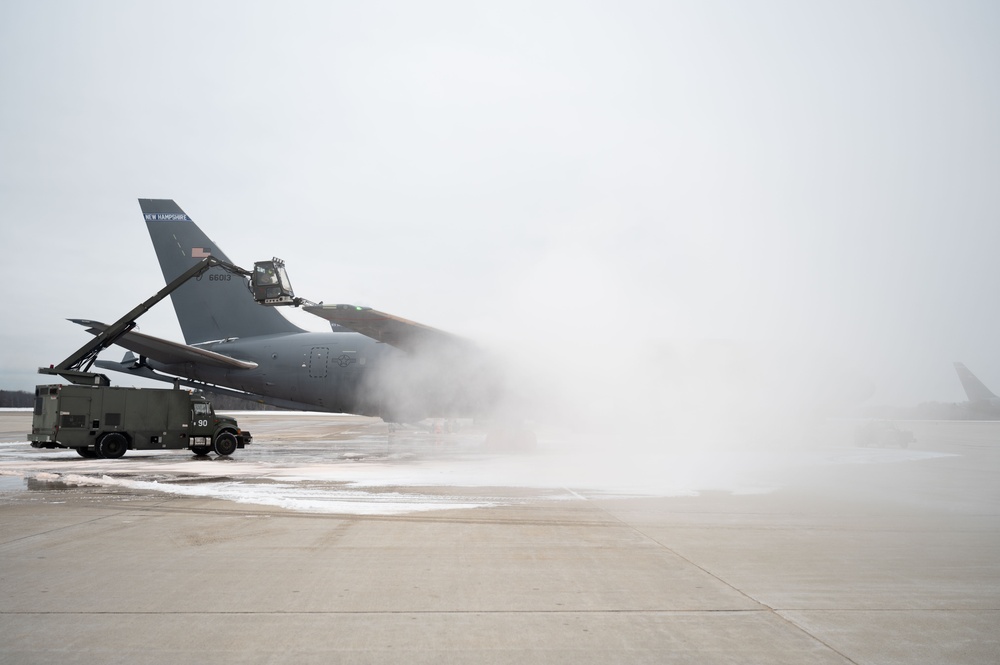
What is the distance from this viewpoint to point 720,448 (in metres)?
24.6

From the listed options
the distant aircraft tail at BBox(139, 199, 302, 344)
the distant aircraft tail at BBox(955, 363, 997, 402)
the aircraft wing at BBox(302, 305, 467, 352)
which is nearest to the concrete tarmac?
the aircraft wing at BBox(302, 305, 467, 352)

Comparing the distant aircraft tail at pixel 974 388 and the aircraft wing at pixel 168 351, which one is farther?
the distant aircraft tail at pixel 974 388

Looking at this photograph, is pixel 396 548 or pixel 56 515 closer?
pixel 396 548

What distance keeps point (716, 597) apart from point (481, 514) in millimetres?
4772

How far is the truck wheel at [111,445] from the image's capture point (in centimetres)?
2008

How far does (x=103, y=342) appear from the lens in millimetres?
22234

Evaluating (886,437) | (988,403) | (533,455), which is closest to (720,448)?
(533,455)

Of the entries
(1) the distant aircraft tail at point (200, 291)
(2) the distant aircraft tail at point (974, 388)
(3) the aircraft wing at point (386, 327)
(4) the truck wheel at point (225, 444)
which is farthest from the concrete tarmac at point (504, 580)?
(2) the distant aircraft tail at point (974, 388)

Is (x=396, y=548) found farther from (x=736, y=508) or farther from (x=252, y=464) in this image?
(x=252, y=464)

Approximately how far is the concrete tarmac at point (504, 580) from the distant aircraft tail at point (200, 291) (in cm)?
1512

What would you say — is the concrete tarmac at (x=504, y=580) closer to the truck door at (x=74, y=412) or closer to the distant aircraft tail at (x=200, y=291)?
the truck door at (x=74, y=412)

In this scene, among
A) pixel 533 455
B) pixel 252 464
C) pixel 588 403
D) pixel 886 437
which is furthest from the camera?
pixel 886 437

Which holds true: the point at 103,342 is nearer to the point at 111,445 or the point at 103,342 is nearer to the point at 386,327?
the point at 111,445

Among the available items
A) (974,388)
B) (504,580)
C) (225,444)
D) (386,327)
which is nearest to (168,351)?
(225,444)
